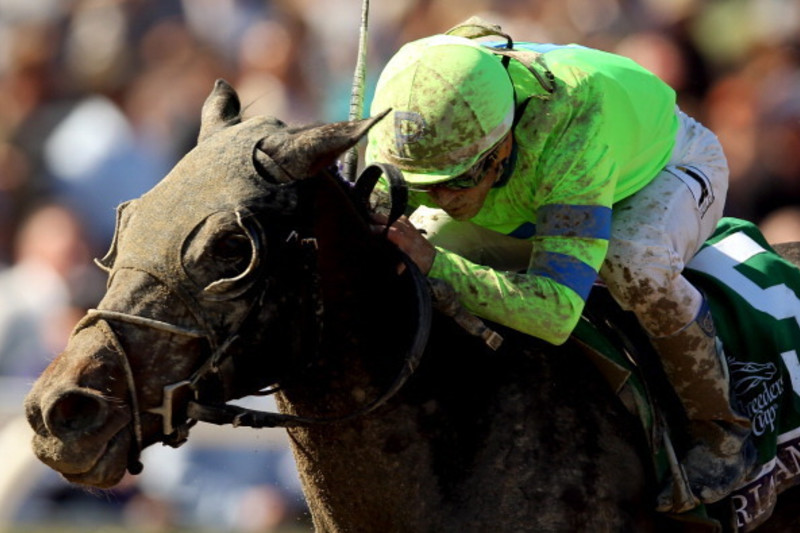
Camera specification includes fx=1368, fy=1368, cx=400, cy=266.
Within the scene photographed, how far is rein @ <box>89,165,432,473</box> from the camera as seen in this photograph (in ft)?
11.7

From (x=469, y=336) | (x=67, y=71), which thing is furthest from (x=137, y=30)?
A: (x=469, y=336)

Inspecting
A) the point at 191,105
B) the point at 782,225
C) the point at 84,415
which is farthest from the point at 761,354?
the point at 191,105

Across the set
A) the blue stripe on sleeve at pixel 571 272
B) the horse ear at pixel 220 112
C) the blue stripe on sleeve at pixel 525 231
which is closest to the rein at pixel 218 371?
the blue stripe on sleeve at pixel 571 272

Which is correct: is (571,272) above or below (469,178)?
below

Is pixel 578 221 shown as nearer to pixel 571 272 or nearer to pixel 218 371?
pixel 571 272

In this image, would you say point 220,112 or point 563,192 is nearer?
point 563,192

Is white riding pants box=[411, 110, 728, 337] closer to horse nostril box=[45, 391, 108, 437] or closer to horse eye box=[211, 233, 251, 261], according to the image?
horse eye box=[211, 233, 251, 261]

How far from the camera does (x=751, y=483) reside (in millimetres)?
4398

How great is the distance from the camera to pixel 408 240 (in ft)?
12.9

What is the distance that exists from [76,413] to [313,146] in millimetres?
935

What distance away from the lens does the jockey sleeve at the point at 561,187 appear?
3951 millimetres

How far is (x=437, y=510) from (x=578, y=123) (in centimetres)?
122

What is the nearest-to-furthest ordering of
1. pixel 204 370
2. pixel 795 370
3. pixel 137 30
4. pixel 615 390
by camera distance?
pixel 204 370 → pixel 615 390 → pixel 795 370 → pixel 137 30

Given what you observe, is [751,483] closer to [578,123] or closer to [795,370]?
[795,370]
